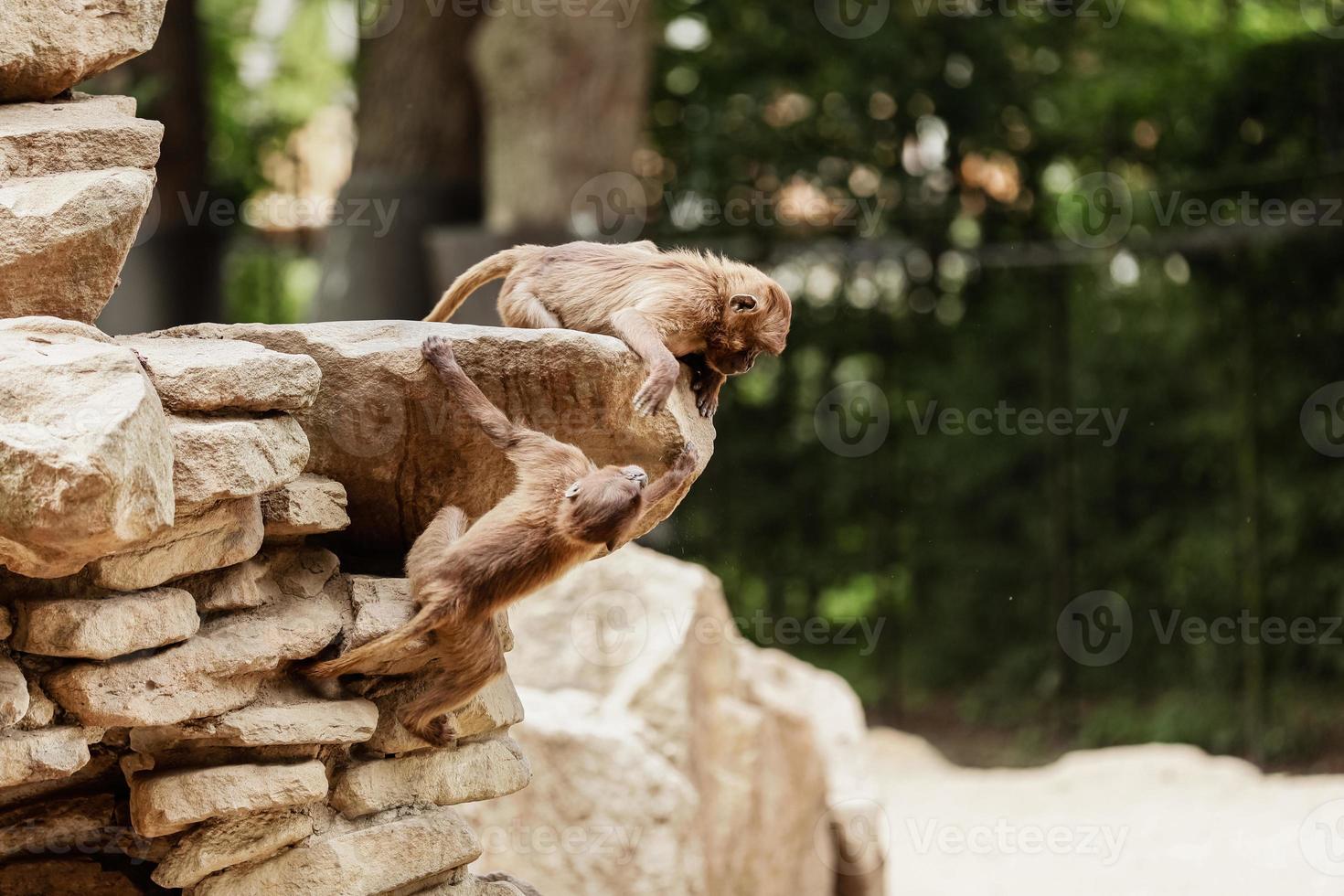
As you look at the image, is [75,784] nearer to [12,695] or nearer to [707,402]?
[12,695]

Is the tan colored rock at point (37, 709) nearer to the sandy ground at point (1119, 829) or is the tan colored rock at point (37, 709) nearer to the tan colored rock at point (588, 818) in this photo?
the tan colored rock at point (588, 818)

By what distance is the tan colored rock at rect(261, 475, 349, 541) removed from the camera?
148 inches

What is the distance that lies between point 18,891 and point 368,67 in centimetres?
820

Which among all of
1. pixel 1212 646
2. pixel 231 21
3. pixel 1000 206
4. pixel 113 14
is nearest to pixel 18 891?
pixel 113 14

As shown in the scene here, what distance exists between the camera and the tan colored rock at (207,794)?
11.8 feet

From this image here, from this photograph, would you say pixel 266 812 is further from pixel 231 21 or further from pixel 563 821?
pixel 231 21

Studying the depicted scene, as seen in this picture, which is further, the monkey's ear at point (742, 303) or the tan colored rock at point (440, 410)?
the monkey's ear at point (742, 303)
